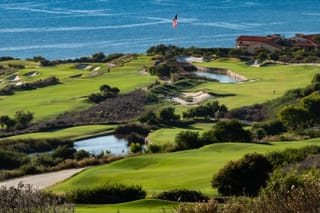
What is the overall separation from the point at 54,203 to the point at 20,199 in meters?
0.38

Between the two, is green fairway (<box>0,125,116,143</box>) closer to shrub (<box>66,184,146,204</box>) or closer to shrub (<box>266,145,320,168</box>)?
shrub (<box>266,145,320,168</box>)

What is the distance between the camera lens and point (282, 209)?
8.61m

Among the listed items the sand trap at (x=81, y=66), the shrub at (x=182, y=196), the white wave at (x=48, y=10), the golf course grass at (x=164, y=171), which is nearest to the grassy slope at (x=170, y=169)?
the golf course grass at (x=164, y=171)

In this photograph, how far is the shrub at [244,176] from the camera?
1884 centimetres

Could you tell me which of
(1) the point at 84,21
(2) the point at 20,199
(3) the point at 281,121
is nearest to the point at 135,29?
(1) the point at 84,21

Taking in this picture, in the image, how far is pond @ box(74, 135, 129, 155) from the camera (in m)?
35.6

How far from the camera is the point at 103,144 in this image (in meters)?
37.8

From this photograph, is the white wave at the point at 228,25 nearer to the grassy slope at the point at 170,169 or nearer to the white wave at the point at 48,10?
the white wave at the point at 48,10

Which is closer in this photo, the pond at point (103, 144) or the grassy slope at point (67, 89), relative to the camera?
the pond at point (103, 144)

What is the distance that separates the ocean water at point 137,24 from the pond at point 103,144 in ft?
204

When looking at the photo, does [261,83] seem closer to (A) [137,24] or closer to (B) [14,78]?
(B) [14,78]

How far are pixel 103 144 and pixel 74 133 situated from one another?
2932mm

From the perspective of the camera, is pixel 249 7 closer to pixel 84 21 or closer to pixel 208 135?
pixel 84 21

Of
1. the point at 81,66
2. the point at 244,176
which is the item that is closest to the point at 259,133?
the point at 244,176
